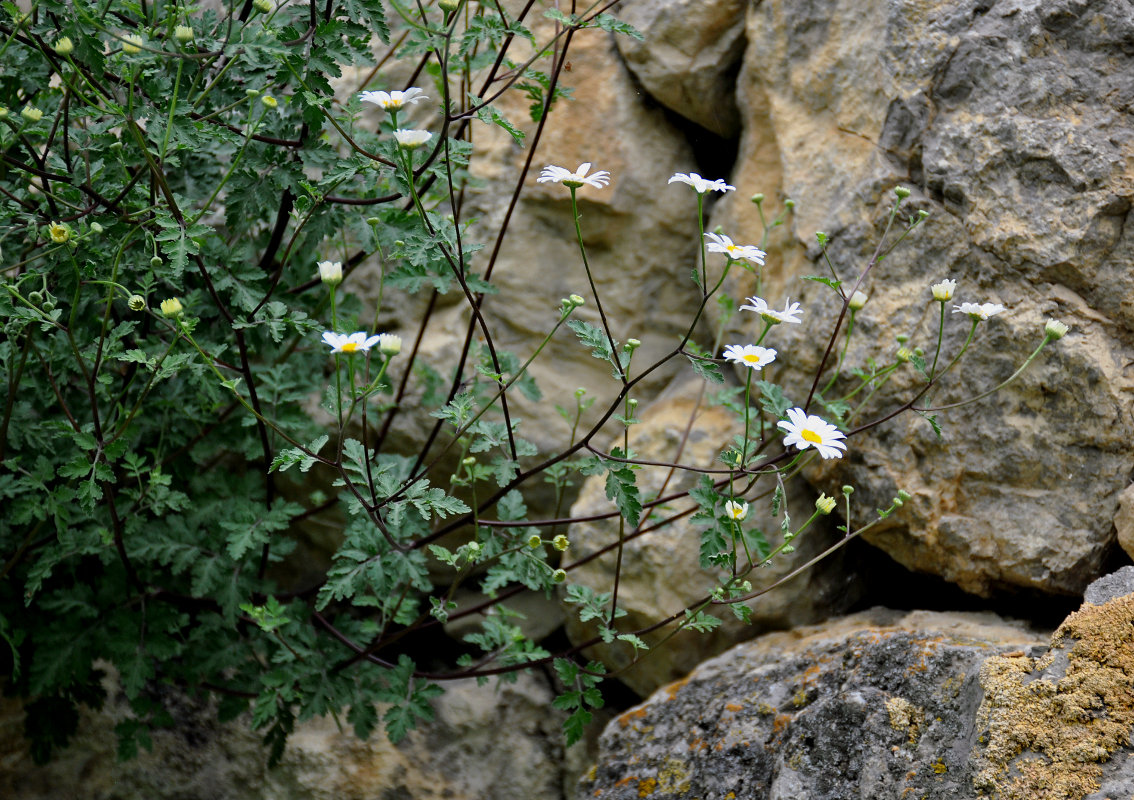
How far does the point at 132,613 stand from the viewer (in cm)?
286

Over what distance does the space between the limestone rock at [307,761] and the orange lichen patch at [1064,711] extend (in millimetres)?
1800

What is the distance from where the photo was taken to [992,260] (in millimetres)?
2643

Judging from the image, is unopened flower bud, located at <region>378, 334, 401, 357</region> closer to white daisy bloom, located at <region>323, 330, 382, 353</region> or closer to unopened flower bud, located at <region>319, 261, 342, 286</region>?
white daisy bloom, located at <region>323, 330, 382, 353</region>

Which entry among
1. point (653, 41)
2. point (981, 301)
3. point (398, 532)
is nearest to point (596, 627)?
point (398, 532)

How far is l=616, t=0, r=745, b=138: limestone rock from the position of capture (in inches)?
136

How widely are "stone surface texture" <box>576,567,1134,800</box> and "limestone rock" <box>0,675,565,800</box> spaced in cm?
72

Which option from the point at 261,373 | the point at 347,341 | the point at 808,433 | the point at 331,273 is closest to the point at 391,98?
the point at 331,273

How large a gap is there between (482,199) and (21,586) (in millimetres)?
2154

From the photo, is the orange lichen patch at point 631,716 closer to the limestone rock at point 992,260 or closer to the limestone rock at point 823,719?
the limestone rock at point 823,719

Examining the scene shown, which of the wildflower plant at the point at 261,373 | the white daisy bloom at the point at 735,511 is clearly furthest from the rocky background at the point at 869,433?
the white daisy bloom at the point at 735,511

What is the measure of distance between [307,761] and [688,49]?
3046 mm

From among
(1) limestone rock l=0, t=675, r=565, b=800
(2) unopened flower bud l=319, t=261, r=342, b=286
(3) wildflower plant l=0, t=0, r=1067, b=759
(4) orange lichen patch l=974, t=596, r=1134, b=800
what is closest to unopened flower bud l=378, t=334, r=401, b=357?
(3) wildflower plant l=0, t=0, r=1067, b=759

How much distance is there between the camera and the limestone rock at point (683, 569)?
305cm

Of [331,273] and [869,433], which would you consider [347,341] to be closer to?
[331,273]
